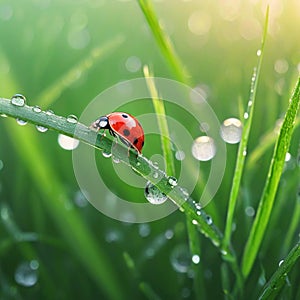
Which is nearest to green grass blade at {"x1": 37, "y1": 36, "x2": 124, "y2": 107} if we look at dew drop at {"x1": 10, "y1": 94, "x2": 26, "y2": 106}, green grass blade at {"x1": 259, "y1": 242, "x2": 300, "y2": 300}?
dew drop at {"x1": 10, "y1": 94, "x2": 26, "y2": 106}

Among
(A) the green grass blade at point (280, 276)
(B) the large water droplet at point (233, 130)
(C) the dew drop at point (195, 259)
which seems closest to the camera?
(A) the green grass blade at point (280, 276)

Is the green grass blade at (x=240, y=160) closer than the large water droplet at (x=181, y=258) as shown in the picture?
Yes

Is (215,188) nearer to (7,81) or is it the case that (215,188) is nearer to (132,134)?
(132,134)

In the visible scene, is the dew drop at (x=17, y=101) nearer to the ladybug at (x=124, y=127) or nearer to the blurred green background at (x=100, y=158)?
the ladybug at (x=124, y=127)

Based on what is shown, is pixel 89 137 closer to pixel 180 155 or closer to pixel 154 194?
pixel 154 194

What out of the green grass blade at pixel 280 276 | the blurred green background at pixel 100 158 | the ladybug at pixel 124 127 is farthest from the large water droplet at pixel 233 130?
the green grass blade at pixel 280 276

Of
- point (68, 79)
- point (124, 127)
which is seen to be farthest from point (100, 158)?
point (124, 127)

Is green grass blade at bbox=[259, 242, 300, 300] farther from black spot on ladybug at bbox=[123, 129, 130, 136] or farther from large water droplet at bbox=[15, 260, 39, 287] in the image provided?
large water droplet at bbox=[15, 260, 39, 287]
